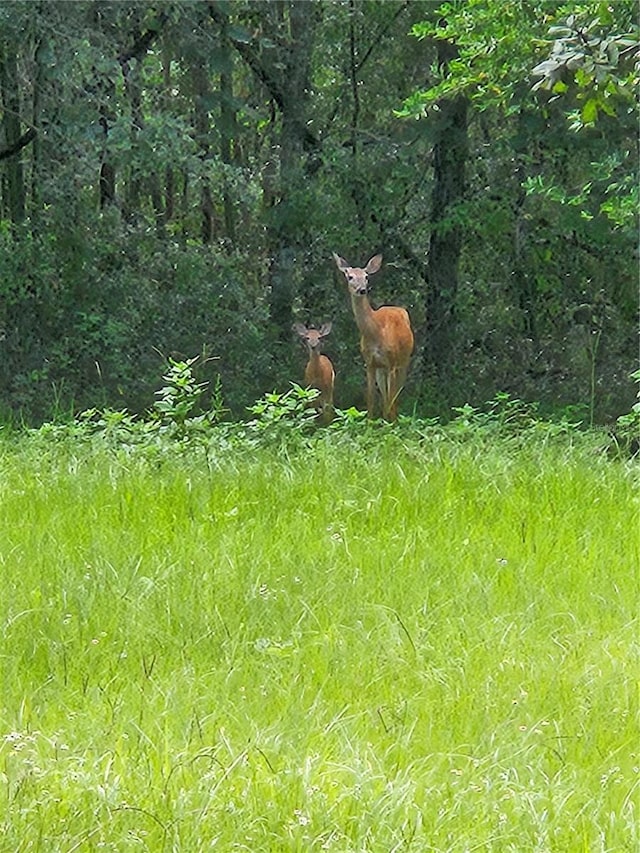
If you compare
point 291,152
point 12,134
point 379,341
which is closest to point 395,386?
point 379,341

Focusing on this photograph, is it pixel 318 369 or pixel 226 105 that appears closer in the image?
pixel 318 369

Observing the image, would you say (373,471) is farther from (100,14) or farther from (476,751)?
(100,14)

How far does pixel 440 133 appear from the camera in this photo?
1495 centimetres

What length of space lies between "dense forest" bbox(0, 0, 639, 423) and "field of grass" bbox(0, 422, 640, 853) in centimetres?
532

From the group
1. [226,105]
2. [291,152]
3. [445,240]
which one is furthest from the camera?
[445,240]

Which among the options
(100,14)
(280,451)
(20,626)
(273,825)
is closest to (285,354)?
(100,14)

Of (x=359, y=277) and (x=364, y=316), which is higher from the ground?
(x=359, y=277)

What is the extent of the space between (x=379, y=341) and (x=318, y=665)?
28.1ft

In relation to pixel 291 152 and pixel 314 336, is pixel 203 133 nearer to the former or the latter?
pixel 291 152

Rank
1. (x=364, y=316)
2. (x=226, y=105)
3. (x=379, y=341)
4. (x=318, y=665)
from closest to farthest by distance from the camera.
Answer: (x=318, y=665) < (x=364, y=316) < (x=379, y=341) < (x=226, y=105)

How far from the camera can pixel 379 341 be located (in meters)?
12.1

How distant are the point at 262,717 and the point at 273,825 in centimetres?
57

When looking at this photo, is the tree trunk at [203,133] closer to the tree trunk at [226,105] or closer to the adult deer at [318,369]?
the tree trunk at [226,105]

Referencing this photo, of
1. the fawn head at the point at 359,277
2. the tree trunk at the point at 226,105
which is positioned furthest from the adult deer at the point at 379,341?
the tree trunk at the point at 226,105
